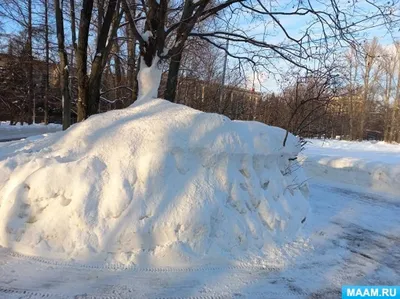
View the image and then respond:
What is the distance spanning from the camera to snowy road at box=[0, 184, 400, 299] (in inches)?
136

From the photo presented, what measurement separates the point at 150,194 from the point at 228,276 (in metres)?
1.37

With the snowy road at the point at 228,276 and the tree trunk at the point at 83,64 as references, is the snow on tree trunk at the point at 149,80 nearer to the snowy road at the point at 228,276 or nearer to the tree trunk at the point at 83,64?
the tree trunk at the point at 83,64

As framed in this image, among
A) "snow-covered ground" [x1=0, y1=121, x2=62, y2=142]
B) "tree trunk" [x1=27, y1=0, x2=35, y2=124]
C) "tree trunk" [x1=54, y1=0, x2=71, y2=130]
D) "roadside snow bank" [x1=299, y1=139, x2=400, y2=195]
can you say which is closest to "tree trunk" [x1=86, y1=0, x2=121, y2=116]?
"tree trunk" [x1=54, y1=0, x2=71, y2=130]

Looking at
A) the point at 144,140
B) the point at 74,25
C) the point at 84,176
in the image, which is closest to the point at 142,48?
the point at 144,140

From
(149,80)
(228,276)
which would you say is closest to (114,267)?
(228,276)

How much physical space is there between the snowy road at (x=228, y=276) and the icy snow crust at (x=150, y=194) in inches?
9.1

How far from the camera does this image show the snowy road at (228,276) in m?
3.46

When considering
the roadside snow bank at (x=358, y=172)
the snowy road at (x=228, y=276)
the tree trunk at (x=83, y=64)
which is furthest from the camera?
the roadside snow bank at (x=358, y=172)

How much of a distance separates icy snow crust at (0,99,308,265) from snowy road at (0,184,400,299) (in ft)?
0.76

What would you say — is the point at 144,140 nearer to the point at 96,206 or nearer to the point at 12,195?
the point at 96,206

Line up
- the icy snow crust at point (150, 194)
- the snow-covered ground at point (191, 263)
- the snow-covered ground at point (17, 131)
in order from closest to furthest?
the snow-covered ground at point (191, 263)
the icy snow crust at point (150, 194)
the snow-covered ground at point (17, 131)

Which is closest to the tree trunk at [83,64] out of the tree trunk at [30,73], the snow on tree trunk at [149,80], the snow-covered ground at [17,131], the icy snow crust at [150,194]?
the snow on tree trunk at [149,80]

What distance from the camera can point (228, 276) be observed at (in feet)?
12.9

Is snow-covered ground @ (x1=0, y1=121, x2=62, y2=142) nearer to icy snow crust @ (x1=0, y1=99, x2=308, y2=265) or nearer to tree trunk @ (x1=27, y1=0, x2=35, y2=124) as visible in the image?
tree trunk @ (x1=27, y1=0, x2=35, y2=124)
